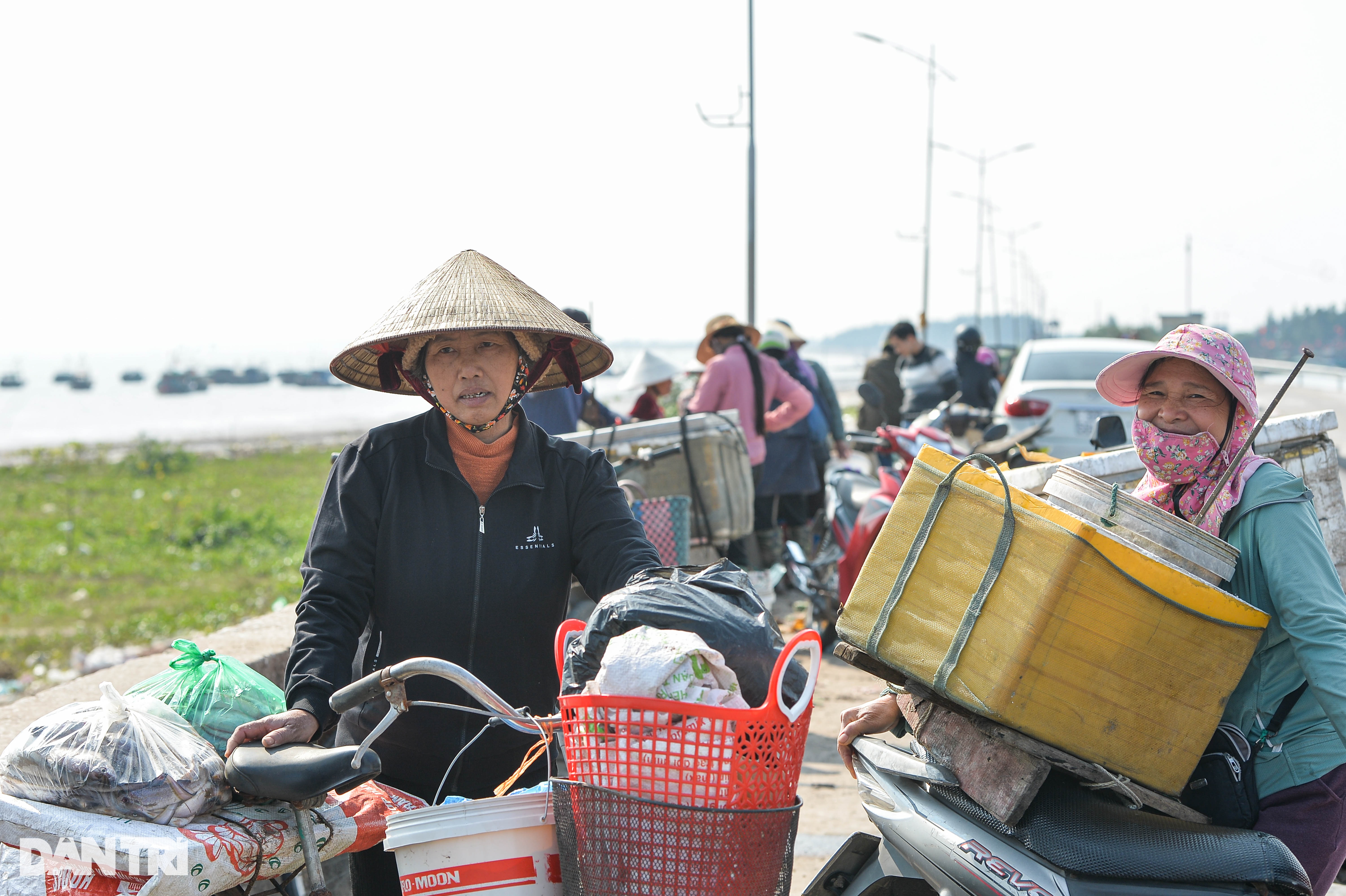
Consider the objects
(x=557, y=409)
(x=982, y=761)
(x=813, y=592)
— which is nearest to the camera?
(x=982, y=761)

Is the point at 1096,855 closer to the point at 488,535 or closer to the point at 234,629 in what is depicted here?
the point at 488,535

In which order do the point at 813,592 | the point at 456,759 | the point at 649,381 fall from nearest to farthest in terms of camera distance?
the point at 456,759 → the point at 813,592 → the point at 649,381

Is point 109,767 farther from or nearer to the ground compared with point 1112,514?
nearer to the ground

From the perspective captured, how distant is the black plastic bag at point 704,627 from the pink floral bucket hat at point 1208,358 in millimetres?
1237

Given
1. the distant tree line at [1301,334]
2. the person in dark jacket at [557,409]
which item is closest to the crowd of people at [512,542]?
the person in dark jacket at [557,409]

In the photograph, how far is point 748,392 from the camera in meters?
7.20

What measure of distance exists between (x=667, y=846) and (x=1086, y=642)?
0.96 m

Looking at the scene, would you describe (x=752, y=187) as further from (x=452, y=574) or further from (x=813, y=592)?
(x=452, y=574)

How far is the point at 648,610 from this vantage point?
69.6 inches

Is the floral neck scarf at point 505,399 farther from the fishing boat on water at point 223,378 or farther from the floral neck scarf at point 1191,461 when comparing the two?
the fishing boat on water at point 223,378

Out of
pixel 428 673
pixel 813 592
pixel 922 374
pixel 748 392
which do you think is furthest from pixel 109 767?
pixel 922 374

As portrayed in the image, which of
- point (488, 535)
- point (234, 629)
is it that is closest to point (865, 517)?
point (234, 629)

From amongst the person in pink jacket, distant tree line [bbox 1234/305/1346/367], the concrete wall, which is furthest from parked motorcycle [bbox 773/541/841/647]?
distant tree line [bbox 1234/305/1346/367]

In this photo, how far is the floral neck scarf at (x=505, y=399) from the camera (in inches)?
102
